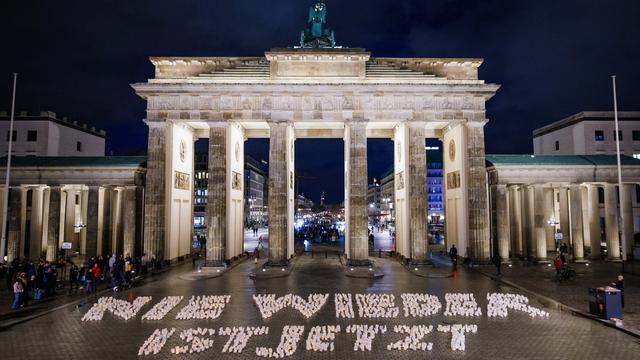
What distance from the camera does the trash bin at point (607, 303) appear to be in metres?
14.5

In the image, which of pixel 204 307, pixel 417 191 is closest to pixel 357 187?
pixel 417 191

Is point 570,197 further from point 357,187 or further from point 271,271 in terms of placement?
point 271,271

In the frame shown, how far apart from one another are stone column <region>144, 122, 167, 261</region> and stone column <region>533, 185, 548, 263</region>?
3056cm

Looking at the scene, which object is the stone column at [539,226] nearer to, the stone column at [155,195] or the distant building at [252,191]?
the stone column at [155,195]

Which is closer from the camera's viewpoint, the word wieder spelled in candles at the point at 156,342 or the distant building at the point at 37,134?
the word wieder spelled in candles at the point at 156,342

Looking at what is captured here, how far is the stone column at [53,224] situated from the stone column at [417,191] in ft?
88.1

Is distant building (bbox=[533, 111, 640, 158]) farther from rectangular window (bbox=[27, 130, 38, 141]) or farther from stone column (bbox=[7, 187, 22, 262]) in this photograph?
rectangular window (bbox=[27, 130, 38, 141])

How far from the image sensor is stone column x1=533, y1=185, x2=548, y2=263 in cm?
3136

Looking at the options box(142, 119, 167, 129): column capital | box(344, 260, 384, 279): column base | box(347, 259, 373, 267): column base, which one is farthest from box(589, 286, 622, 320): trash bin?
box(142, 119, 167, 129): column capital

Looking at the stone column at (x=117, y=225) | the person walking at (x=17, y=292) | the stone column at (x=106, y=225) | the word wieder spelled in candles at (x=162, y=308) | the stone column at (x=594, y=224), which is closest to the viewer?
the word wieder spelled in candles at (x=162, y=308)

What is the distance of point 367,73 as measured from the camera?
3139 cm

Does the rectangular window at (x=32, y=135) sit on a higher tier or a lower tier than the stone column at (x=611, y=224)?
higher

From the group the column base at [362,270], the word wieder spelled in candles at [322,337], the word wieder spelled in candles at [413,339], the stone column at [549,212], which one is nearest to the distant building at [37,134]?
the column base at [362,270]

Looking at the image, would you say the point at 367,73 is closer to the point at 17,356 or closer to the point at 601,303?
the point at 601,303
